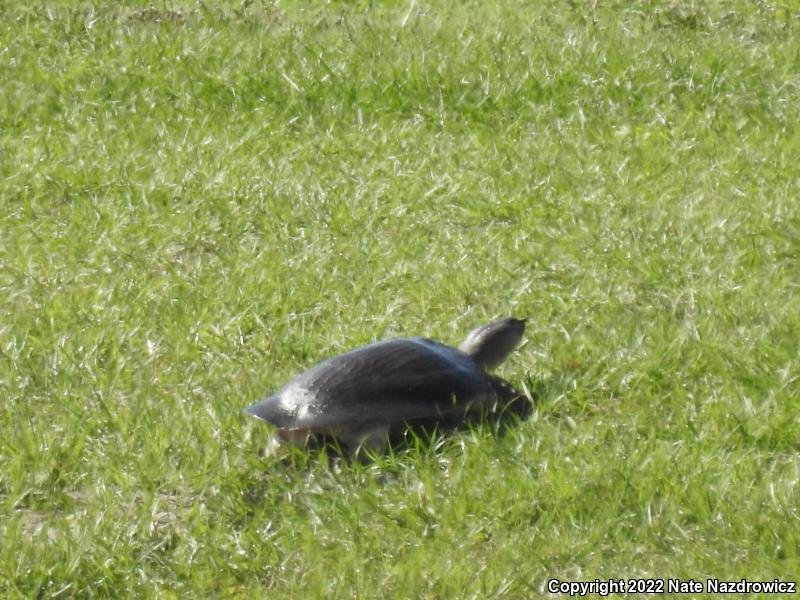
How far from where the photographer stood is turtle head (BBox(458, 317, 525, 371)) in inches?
192

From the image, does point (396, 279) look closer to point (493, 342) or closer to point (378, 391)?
point (493, 342)

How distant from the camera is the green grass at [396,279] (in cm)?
396

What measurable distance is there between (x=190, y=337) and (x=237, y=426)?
2.80 ft

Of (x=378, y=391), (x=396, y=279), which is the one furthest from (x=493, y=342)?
(x=396, y=279)

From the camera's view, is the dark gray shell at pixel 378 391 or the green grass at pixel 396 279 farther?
the dark gray shell at pixel 378 391

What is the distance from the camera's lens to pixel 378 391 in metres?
4.44

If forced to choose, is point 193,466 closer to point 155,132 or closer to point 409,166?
point 409,166

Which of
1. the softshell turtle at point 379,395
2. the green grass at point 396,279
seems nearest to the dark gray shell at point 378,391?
the softshell turtle at point 379,395

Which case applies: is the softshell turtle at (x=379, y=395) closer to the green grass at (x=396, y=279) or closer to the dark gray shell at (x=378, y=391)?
the dark gray shell at (x=378, y=391)

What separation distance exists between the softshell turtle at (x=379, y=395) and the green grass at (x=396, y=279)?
12 cm

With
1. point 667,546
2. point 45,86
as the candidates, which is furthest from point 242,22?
point 667,546

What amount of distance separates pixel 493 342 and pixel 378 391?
2.00 ft

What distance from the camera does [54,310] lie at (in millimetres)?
5621

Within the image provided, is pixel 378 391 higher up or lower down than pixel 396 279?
higher up
